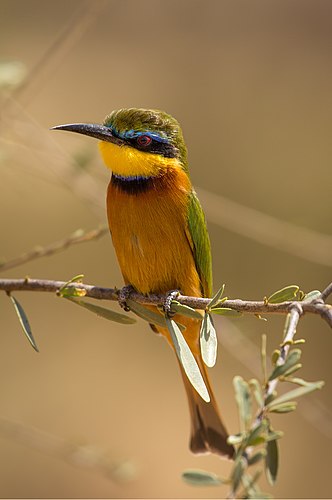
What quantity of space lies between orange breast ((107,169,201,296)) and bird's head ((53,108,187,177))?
0.05 metres

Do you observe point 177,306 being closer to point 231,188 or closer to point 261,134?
point 231,188

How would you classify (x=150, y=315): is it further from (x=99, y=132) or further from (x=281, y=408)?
(x=99, y=132)

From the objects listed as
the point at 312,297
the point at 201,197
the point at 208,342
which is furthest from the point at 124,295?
the point at 201,197

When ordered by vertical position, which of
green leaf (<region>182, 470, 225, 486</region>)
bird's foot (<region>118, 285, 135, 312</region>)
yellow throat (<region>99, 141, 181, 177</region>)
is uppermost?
yellow throat (<region>99, 141, 181, 177</region>)

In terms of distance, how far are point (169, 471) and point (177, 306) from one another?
2.40 m

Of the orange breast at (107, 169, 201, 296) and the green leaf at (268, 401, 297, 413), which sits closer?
the green leaf at (268, 401, 297, 413)

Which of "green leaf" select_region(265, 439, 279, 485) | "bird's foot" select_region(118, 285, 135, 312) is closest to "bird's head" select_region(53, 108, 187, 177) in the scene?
"bird's foot" select_region(118, 285, 135, 312)

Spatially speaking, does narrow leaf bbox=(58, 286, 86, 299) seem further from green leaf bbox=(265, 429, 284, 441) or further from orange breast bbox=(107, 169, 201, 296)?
green leaf bbox=(265, 429, 284, 441)

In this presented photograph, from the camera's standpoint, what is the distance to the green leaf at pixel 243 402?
903mm

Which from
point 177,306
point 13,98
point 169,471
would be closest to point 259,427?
point 177,306

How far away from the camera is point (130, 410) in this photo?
11.6 feet

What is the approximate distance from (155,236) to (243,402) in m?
0.74

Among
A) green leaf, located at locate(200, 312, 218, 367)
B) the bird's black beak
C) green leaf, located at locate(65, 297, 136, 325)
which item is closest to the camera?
green leaf, located at locate(200, 312, 218, 367)

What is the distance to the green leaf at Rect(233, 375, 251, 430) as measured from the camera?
2.96 ft
